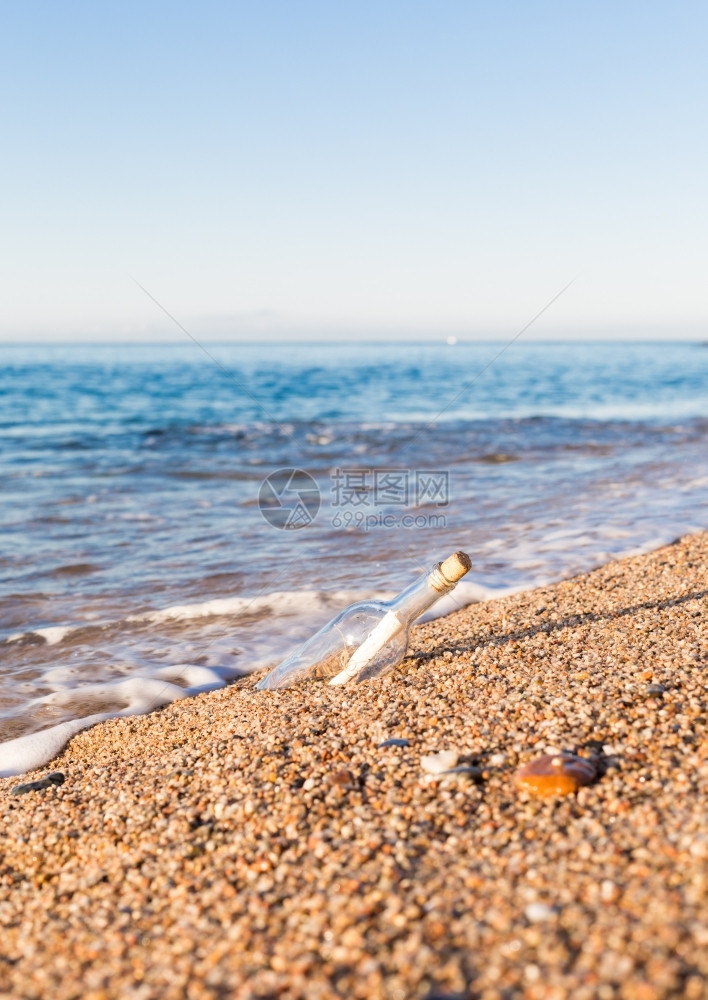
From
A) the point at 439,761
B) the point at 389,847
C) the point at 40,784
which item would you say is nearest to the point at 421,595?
the point at 439,761

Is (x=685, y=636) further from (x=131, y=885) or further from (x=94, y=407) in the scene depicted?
(x=94, y=407)

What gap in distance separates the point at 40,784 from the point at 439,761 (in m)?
1.54

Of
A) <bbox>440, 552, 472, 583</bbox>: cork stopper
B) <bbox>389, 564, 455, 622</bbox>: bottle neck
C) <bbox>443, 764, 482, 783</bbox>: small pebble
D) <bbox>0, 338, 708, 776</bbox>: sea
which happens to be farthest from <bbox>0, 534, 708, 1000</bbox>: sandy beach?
<bbox>0, 338, 708, 776</bbox>: sea

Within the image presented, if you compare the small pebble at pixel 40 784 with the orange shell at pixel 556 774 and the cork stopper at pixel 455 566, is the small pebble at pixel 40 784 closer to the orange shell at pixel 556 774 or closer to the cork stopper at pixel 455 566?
the cork stopper at pixel 455 566

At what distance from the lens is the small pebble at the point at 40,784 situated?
2.78 m

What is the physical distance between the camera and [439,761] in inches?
88.3

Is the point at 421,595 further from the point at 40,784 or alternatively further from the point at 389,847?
the point at 40,784

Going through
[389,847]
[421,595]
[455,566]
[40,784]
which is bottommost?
[40,784]

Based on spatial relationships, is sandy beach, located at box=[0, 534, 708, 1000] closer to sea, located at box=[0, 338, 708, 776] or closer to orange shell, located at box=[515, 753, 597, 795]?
orange shell, located at box=[515, 753, 597, 795]

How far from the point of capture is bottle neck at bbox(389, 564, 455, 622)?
2.85m

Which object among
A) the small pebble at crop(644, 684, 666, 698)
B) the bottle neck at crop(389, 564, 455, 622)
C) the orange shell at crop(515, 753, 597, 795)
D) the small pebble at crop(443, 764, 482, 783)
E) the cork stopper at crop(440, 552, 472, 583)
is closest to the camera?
the orange shell at crop(515, 753, 597, 795)

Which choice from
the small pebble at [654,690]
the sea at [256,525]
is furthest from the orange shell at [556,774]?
the sea at [256,525]

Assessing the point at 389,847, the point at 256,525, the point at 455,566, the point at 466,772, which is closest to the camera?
the point at 389,847

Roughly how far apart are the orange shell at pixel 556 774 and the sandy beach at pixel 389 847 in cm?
3
